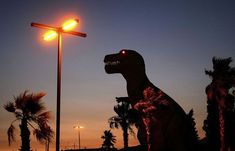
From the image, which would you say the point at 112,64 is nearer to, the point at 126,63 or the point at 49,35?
the point at 126,63

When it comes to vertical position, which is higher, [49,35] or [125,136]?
[49,35]

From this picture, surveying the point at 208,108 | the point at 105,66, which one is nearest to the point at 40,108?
the point at 105,66

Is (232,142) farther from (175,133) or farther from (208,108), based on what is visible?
(175,133)

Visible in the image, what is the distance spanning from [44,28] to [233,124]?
21.7 meters

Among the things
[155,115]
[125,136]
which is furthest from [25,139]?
[125,136]

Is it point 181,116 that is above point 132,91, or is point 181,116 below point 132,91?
below

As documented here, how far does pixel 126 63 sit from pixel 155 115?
6.29 ft

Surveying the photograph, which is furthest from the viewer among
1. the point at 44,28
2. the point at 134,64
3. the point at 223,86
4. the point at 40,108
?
the point at 223,86

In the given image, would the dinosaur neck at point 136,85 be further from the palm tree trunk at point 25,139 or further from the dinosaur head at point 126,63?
the palm tree trunk at point 25,139

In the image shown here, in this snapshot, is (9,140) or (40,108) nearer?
(9,140)

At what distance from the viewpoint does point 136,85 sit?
→ 12.3 meters

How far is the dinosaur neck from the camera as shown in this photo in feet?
40.1

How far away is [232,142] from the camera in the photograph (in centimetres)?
3069

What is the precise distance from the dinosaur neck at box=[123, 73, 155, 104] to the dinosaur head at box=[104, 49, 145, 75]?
0.15m
